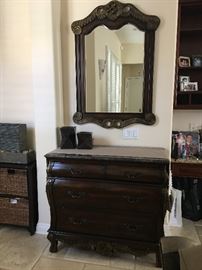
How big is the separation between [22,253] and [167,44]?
2332 mm

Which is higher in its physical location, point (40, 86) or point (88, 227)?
point (40, 86)

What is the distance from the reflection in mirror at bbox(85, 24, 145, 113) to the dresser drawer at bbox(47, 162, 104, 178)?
2.13 feet

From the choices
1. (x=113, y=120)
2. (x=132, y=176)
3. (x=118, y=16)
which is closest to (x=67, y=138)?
(x=113, y=120)

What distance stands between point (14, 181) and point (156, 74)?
1.74 metres

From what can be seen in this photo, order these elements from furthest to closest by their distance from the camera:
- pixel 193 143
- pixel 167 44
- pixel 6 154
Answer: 1. pixel 193 143
2. pixel 6 154
3. pixel 167 44

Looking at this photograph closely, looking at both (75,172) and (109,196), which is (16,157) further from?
(109,196)

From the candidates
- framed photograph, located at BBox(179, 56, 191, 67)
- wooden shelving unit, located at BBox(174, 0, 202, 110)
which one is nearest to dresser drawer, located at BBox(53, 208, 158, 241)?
wooden shelving unit, located at BBox(174, 0, 202, 110)

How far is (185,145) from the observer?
120 inches

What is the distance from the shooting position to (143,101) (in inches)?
96.1

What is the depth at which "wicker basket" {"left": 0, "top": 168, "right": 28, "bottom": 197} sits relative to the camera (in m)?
2.54

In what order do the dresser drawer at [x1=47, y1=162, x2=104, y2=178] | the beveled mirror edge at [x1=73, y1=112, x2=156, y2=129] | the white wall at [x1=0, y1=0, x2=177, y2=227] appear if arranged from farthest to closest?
the beveled mirror edge at [x1=73, y1=112, x2=156, y2=129]
the white wall at [x1=0, y1=0, x2=177, y2=227]
the dresser drawer at [x1=47, y1=162, x2=104, y2=178]

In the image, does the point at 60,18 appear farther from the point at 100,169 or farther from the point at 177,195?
the point at 177,195

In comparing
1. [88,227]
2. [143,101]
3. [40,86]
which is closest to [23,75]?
[40,86]

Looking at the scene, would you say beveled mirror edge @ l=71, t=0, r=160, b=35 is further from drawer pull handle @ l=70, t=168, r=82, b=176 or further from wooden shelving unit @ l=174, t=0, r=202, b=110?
drawer pull handle @ l=70, t=168, r=82, b=176
